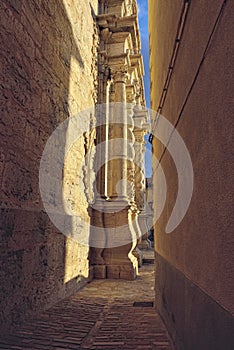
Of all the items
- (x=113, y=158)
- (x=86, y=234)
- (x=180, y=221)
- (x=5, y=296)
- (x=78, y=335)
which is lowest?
(x=78, y=335)

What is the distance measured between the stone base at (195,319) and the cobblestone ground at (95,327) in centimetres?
39

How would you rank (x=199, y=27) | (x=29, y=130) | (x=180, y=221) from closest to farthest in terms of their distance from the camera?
(x=199, y=27)
(x=180, y=221)
(x=29, y=130)

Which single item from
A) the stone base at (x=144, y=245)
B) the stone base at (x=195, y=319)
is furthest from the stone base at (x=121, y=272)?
the stone base at (x=144, y=245)

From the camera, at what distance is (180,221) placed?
7.32ft

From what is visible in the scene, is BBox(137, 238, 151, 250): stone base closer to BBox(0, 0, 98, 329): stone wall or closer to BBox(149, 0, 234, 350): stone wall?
BBox(0, 0, 98, 329): stone wall

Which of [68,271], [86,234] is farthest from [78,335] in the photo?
[86,234]

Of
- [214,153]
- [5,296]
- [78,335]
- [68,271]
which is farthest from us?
[68,271]

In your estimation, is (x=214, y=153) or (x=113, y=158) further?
(x=113, y=158)

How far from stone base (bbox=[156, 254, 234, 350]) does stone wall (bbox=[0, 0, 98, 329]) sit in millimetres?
1949

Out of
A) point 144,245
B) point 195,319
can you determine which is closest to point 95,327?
point 195,319

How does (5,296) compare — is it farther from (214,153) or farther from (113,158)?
(113,158)

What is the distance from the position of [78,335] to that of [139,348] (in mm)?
764

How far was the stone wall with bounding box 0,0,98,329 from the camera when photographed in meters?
3.12

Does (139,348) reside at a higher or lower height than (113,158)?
lower
